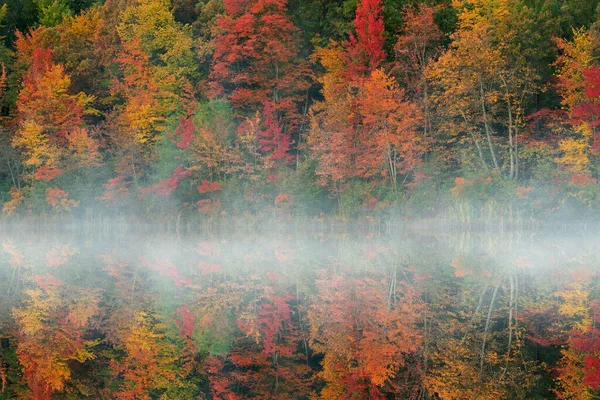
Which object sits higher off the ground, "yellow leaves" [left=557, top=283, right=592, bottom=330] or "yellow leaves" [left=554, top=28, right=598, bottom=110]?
"yellow leaves" [left=554, top=28, right=598, bottom=110]

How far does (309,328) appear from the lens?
1286cm

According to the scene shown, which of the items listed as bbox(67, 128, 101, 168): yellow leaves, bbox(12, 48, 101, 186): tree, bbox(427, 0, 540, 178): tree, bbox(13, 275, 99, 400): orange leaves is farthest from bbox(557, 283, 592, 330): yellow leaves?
bbox(12, 48, 101, 186): tree

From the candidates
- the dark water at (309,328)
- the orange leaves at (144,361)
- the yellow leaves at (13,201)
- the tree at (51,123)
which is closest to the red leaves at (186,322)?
the dark water at (309,328)

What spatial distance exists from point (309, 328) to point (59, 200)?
34448 millimetres

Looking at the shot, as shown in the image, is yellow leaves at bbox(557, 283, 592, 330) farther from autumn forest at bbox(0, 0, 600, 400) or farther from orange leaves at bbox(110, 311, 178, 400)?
orange leaves at bbox(110, 311, 178, 400)

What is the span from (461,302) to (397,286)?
244cm

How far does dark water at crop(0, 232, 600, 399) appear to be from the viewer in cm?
968

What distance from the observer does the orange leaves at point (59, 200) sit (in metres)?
44.3

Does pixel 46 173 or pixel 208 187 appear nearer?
pixel 208 187

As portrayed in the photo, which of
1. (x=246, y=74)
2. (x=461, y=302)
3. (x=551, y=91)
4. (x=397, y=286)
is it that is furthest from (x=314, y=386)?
(x=246, y=74)

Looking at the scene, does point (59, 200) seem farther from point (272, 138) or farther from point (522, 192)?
point (522, 192)

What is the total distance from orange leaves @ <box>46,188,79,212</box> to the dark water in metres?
21.7

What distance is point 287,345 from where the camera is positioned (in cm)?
1192

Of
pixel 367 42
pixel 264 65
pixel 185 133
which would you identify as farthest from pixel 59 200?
pixel 367 42
